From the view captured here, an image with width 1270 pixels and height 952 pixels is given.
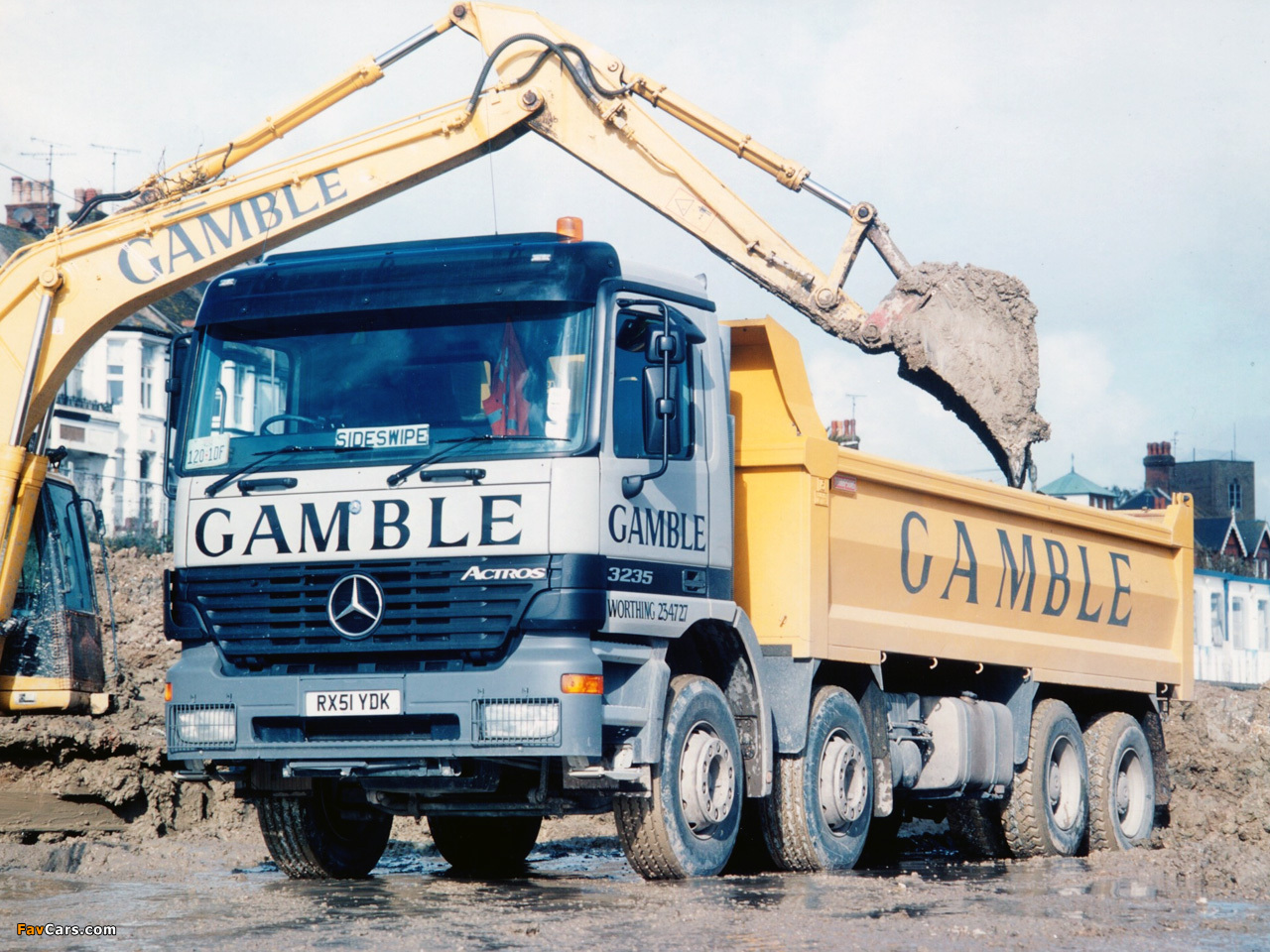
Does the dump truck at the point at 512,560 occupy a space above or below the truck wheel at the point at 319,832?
above

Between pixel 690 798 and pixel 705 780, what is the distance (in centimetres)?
15

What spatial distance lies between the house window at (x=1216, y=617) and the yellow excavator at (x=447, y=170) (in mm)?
45320

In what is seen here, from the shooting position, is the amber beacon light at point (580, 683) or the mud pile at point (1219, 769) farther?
the mud pile at point (1219, 769)

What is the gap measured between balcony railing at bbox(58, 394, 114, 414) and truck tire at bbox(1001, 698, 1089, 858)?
3393 centimetres

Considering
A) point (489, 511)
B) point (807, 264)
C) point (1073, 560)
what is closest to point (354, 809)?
point (489, 511)

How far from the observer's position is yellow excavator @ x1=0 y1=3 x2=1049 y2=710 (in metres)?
12.0

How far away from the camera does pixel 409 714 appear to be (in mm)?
8664

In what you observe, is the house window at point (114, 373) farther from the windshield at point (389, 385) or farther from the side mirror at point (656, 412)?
the side mirror at point (656, 412)

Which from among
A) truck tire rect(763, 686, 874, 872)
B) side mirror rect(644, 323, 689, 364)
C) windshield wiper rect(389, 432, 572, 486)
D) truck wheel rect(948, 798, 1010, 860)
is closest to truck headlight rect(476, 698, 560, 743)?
windshield wiper rect(389, 432, 572, 486)

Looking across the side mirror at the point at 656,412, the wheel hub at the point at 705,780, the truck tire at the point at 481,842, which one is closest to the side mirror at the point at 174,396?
the side mirror at the point at 656,412

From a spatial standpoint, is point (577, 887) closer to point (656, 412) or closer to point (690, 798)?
point (690, 798)

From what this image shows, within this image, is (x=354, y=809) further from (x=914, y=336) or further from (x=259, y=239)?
(x=914, y=336)

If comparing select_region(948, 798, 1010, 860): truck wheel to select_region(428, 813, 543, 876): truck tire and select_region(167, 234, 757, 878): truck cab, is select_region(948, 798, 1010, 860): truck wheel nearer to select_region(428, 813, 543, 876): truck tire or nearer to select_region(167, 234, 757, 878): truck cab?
select_region(428, 813, 543, 876): truck tire

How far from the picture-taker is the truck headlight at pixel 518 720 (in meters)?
8.45
